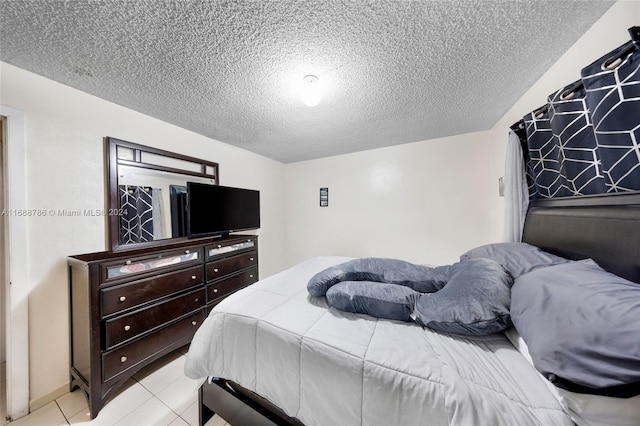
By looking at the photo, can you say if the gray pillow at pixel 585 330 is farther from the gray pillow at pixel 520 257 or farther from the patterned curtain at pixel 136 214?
the patterned curtain at pixel 136 214

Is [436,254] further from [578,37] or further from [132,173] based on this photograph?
[132,173]

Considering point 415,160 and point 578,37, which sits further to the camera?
point 415,160

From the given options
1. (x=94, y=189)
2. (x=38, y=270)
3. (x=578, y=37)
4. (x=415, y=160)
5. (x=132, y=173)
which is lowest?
(x=38, y=270)

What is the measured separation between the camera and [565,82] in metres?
1.27

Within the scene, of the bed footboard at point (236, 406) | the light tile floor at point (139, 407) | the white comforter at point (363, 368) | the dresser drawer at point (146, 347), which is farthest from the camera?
the dresser drawer at point (146, 347)

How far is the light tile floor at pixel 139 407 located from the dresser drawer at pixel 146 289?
648mm

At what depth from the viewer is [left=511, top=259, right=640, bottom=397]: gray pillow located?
554 mm

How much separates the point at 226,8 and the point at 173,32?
37 cm

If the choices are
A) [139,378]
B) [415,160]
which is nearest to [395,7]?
[415,160]

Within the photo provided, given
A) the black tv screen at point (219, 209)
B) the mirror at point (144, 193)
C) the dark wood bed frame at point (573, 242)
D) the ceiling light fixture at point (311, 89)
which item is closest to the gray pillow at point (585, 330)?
the dark wood bed frame at point (573, 242)

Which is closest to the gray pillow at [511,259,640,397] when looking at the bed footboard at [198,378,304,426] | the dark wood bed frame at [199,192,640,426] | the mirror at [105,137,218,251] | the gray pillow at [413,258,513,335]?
→ the gray pillow at [413,258,513,335]

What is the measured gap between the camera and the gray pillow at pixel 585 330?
21.8 inches

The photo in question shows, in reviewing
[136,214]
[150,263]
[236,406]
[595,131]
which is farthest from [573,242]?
[136,214]

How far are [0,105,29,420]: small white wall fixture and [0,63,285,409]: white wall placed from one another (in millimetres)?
31
